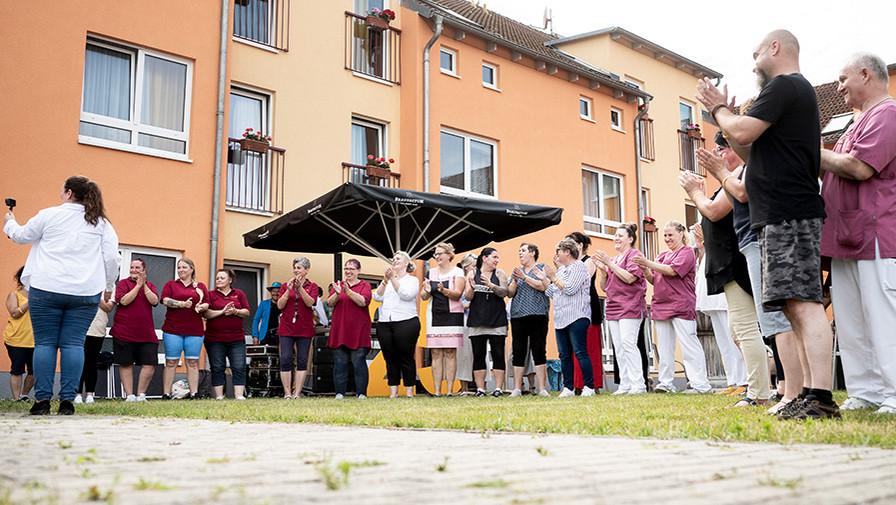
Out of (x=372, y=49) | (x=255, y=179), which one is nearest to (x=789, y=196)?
(x=255, y=179)

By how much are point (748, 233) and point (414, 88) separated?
12.1m

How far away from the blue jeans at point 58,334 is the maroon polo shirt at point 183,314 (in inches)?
145

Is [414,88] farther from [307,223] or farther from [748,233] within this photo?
[748,233]

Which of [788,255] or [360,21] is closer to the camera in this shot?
[788,255]

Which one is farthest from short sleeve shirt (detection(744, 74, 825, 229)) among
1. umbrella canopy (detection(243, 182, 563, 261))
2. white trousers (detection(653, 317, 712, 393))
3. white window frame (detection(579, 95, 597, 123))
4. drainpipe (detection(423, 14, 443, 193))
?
white window frame (detection(579, 95, 597, 123))

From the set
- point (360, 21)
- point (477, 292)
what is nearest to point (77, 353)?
point (477, 292)

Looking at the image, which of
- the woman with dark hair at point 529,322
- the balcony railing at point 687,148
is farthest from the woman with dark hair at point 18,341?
the balcony railing at point 687,148

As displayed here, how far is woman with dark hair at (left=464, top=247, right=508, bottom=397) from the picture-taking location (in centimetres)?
977

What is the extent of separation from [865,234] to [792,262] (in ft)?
2.70

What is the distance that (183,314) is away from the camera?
32.7ft

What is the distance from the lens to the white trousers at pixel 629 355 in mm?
8852

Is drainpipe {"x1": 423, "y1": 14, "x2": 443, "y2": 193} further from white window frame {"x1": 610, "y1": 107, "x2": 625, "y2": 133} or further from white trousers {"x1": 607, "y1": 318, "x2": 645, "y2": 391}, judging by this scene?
white trousers {"x1": 607, "y1": 318, "x2": 645, "y2": 391}

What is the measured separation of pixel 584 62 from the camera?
2250 centimetres

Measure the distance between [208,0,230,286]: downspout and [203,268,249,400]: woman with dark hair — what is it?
7.68ft
